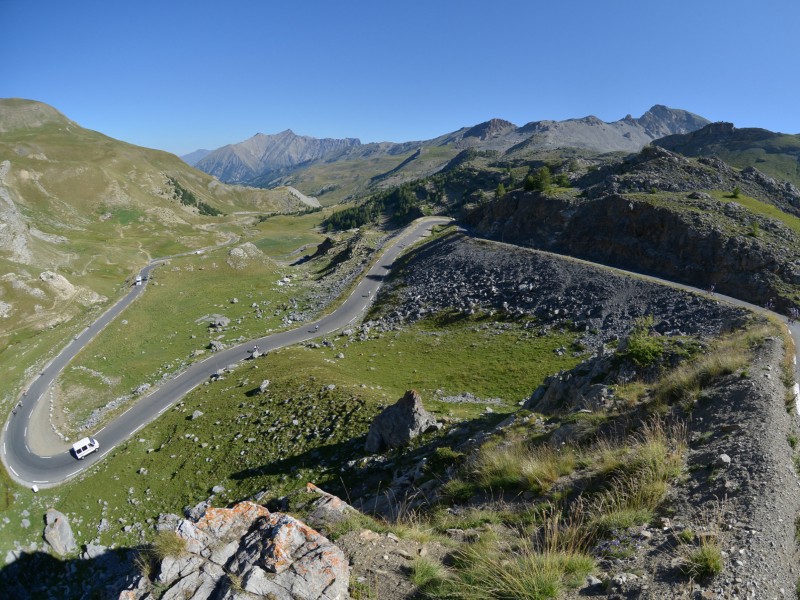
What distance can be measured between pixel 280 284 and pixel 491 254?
134 feet

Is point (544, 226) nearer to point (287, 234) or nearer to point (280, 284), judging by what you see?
point (280, 284)

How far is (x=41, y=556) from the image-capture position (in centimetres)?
2394

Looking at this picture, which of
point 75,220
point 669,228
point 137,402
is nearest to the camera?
point 137,402

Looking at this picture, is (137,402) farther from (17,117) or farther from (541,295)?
(17,117)

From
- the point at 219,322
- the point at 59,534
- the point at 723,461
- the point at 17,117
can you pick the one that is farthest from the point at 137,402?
the point at 17,117

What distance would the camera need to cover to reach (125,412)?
36.9 metres

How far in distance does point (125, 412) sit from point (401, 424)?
31193 millimetres

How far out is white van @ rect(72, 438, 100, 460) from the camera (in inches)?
1244

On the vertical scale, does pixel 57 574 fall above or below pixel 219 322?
below

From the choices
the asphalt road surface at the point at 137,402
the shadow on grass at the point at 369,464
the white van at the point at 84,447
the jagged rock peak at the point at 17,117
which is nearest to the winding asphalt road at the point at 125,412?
the asphalt road surface at the point at 137,402

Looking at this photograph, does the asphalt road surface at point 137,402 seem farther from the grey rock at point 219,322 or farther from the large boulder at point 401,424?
the large boulder at point 401,424

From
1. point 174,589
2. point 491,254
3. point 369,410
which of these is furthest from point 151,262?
point 174,589

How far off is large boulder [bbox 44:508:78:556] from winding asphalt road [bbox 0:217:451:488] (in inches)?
187

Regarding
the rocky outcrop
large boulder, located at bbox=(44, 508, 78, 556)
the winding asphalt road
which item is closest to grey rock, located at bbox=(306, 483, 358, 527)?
large boulder, located at bbox=(44, 508, 78, 556)
